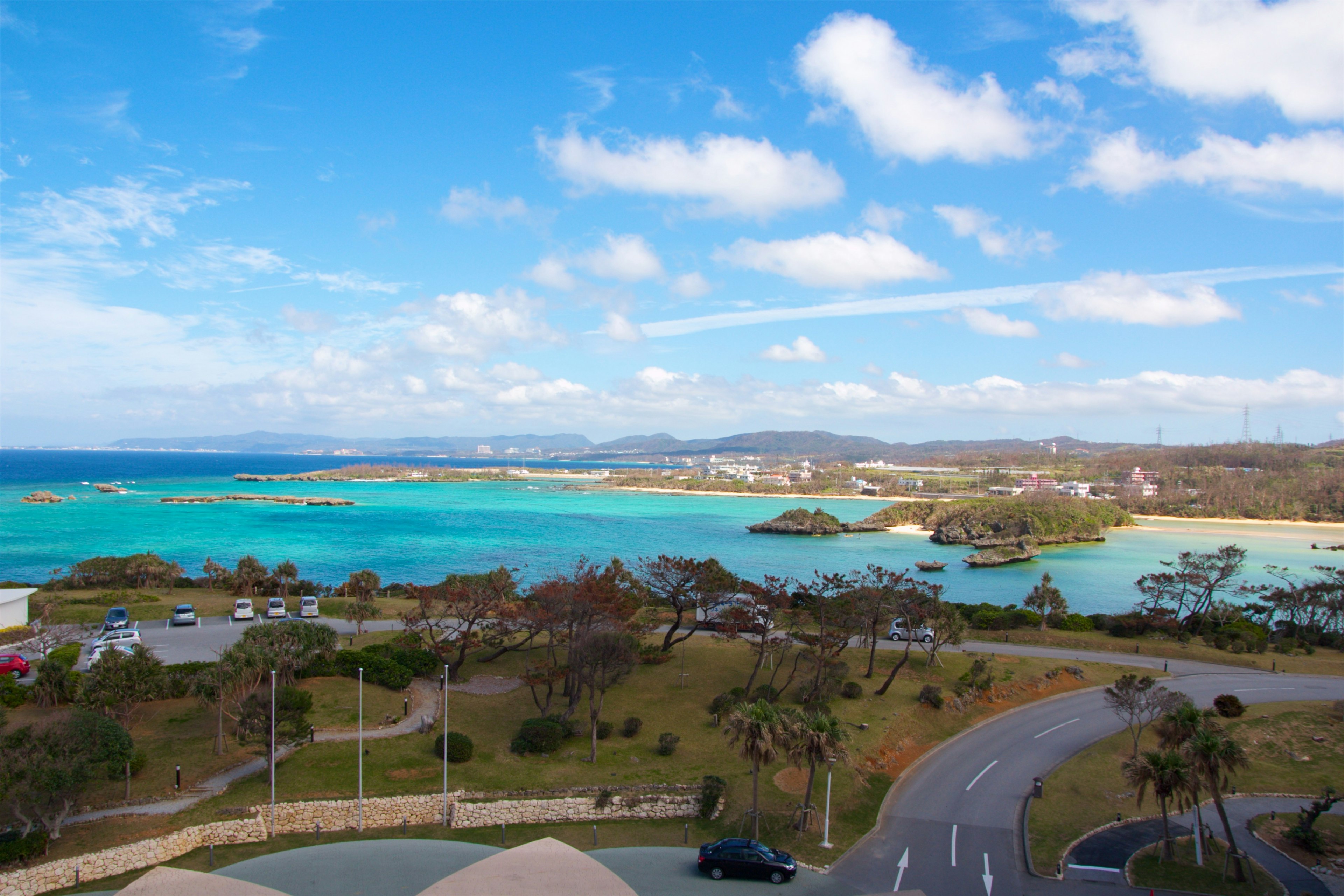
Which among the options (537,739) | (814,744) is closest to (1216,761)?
(814,744)

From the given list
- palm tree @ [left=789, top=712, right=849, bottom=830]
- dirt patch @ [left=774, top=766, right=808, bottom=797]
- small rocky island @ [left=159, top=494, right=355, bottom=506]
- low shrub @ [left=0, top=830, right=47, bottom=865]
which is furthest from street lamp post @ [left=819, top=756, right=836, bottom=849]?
small rocky island @ [left=159, top=494, right=355, bottom=506]

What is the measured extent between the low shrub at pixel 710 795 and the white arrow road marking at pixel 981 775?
8156 mm

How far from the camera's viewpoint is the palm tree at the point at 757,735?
18734 millimetres

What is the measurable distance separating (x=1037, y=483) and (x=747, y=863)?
15722cm

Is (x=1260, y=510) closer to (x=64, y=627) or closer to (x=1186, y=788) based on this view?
(x=1186, y=788)

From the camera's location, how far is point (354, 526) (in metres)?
97.4

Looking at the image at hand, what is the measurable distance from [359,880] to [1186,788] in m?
20.6

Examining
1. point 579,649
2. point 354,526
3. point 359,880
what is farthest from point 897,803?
point 354,526

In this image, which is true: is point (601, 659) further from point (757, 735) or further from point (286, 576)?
point (286, 576)

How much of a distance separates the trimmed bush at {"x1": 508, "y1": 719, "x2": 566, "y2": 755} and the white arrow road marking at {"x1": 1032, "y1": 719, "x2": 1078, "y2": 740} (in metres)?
17.5

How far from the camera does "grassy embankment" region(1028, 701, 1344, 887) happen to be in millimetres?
20000

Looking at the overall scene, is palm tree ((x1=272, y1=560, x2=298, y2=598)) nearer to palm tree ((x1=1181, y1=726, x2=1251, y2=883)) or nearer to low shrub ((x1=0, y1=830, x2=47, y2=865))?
low shrub ((x1=0, y1=830, x2=47, y2=865))

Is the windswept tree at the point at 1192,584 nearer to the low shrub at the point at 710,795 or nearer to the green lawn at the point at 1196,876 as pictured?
the green lawn at the point at 1196,876

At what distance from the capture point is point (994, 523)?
97.2 meters
